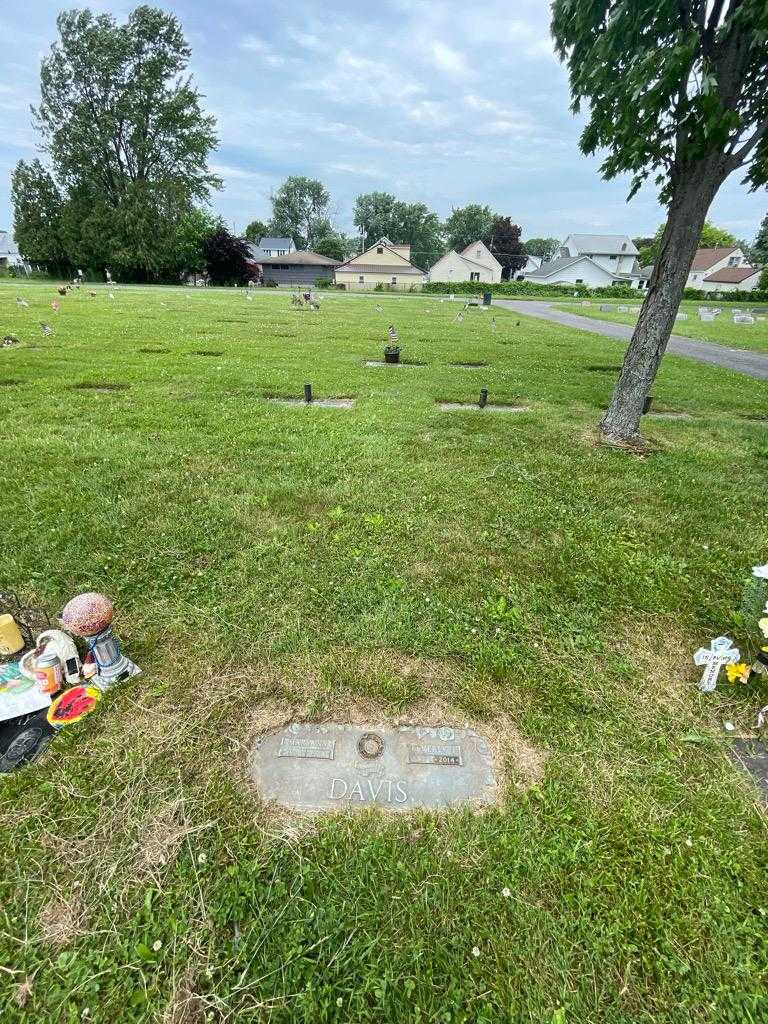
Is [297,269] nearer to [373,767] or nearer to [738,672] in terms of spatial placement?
[738,672]

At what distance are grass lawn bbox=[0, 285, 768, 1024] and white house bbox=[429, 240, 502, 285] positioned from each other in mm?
64910

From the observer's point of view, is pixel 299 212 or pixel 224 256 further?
pixel 299 212

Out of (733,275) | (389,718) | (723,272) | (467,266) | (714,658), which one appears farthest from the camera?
(467,266)

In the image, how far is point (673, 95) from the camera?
4234mm

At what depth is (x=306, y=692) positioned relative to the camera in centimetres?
247

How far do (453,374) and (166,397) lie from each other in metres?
5.42

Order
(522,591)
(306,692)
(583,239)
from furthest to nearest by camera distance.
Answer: (583,239) < (522,591) < (306,692)

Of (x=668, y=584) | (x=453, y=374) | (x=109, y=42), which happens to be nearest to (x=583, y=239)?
(x=109, y=42)

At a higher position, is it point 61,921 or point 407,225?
point 407,225

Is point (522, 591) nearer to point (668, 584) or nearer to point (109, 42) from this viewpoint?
point (668, 584)

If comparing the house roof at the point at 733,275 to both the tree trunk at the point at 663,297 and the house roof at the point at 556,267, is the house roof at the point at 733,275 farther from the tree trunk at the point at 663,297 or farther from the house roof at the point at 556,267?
the tree trunk at the point at 663,297

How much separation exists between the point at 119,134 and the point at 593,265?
52.9 metres

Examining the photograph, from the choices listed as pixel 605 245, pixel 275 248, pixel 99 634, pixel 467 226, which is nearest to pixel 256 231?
pixel 275 248

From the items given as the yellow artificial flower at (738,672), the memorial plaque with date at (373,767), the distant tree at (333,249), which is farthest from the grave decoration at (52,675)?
the distant tree at (333,249)
